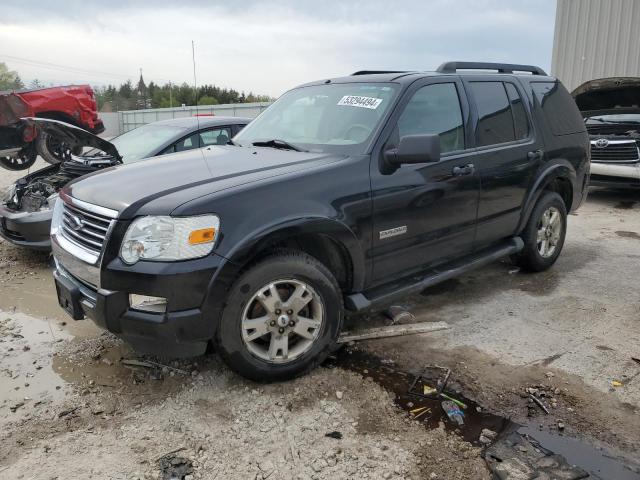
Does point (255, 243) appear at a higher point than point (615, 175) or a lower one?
higher

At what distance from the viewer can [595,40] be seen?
14562 millimetres

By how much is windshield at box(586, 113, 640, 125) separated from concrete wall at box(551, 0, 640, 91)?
522cm

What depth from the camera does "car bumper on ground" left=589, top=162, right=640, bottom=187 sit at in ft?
28.4

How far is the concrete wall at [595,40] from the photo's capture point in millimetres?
13828

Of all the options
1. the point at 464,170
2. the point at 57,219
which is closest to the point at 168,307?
the point at 57,219

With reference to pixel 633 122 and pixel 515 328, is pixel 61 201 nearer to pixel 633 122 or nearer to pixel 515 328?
pixel 515 328

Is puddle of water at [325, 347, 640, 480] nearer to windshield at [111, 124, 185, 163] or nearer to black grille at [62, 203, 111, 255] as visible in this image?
black grille at [62, 203, 111, 255]

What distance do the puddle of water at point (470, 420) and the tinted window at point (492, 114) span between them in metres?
2.00

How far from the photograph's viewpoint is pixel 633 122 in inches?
367

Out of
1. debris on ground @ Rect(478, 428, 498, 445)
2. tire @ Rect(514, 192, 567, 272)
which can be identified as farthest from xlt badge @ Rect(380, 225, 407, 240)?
tire @ Rect(514, 192, 567, 272)

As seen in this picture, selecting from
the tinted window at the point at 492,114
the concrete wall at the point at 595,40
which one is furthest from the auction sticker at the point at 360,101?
the concrete wall at the point at 595,40

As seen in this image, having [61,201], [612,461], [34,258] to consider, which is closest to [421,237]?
[612,461]

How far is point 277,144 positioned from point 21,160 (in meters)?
8.19

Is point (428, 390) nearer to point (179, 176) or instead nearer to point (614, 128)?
point (179, 176)
